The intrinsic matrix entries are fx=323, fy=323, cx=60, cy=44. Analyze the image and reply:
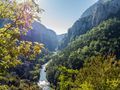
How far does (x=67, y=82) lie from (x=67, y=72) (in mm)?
5355

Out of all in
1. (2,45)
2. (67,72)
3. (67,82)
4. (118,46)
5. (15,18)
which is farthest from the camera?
(118,46)

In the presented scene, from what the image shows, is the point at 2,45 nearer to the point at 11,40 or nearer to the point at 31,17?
the point at 11,40

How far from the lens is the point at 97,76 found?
34281mm

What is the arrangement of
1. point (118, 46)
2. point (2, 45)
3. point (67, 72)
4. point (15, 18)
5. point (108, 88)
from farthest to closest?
point (118, 46), point (67, 72), point (108, 88), point (15, 18), point (2, 45)

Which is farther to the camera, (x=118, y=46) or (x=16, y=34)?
(x=118, y=46)

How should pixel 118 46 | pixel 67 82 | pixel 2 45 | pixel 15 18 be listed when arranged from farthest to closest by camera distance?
pixel 118 46
pixel 67 82
pixel 15 18
pixel 2 45

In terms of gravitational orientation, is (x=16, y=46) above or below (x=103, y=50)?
below

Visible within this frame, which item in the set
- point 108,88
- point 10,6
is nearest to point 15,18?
point 10,6

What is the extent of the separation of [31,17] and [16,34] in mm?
1377

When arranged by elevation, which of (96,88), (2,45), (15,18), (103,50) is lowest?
(96,88)

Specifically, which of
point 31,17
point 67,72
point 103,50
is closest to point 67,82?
point 67,72

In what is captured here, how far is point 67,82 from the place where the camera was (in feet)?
158

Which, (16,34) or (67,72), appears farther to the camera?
(67,72)

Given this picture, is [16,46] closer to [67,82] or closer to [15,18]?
[15,18]
